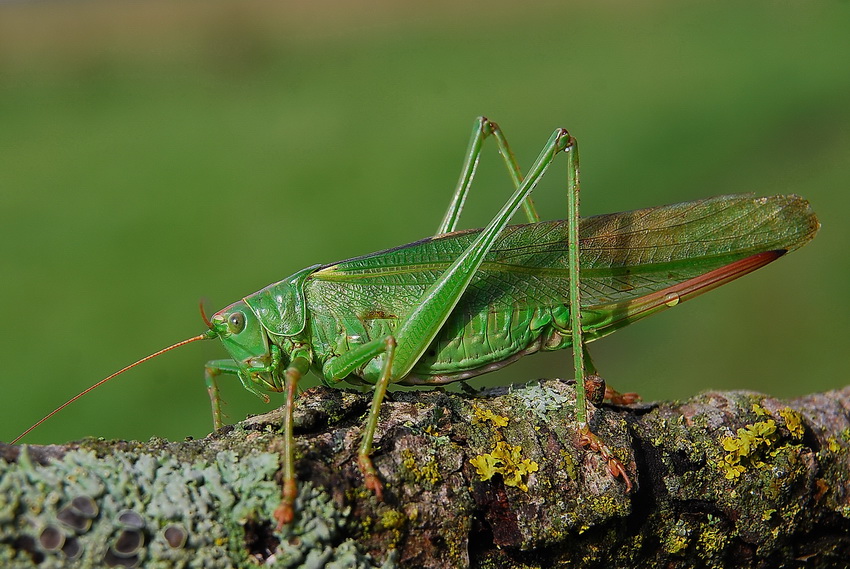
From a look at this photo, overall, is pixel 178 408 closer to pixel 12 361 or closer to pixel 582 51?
pixel 12 361

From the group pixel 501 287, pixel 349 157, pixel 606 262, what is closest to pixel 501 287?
pixel 501 287

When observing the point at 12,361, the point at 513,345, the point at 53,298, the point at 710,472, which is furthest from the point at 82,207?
the point at 710,472

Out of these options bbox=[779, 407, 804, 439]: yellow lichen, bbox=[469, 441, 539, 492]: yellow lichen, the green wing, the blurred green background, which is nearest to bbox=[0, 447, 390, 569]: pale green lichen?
bbox=[469, 441, 539, 492]: yellow lichen

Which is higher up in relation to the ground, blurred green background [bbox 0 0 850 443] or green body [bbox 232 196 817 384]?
blurred green background [bbox 0 0 850 443]

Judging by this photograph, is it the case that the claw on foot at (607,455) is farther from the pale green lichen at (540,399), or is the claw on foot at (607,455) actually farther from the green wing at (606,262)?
the green wing at (606,262)

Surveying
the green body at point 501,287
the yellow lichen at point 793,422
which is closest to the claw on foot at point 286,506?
the green body at point 501,287

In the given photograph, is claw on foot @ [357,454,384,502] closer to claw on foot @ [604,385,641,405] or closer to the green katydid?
the green katydid
